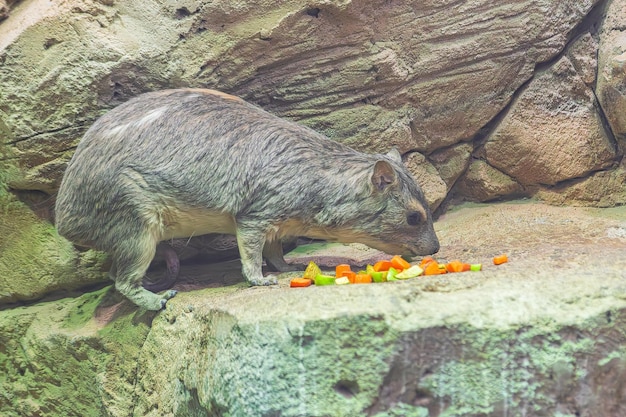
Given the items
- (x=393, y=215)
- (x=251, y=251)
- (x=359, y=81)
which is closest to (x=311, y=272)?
(x=251, y=251)

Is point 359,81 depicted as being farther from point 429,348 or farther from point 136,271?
point 429,348

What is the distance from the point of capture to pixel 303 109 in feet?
19.6

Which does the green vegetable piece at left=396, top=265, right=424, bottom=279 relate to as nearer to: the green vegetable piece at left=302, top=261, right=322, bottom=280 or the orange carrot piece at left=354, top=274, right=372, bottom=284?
the orange carrot piece at left=354, top=274, right=372, bottom=284

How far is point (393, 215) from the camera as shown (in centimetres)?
518

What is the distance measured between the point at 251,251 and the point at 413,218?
51.4 inches

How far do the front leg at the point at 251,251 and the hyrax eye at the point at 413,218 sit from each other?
1.14m

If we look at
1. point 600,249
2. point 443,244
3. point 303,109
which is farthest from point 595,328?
point 303,109

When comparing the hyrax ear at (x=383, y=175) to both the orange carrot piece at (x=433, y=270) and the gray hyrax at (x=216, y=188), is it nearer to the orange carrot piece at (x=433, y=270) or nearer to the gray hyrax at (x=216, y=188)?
the gray hyrax at (x=216, y=188)

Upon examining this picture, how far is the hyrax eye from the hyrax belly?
137 cm

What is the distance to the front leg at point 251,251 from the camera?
494 cm

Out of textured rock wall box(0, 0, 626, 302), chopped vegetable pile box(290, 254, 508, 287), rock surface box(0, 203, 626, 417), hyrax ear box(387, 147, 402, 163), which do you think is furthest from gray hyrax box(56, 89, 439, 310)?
rock surface box(0, 203, 626, 417)

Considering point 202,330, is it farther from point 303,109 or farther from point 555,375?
point 303,109

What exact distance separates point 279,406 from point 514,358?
1.18m

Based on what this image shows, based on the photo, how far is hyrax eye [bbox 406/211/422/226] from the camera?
521cm
